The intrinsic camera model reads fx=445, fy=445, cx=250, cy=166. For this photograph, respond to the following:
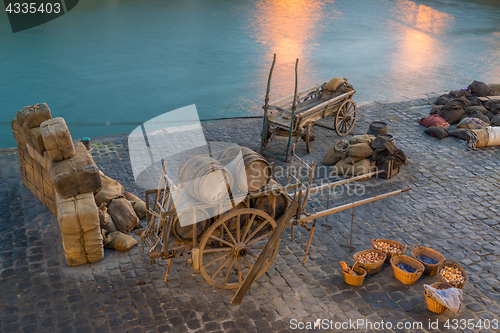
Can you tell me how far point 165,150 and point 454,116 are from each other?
7.29 metres

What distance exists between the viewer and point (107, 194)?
7.06 m

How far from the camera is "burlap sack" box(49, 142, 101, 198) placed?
6.03 m

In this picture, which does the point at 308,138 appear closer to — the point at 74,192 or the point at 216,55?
the point at 74,192

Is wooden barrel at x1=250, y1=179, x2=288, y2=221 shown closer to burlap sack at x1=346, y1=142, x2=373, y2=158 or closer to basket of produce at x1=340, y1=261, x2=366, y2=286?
basket of produce at x1=340, y1=261, x2=366, y2=286

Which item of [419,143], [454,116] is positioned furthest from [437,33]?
[419,143]

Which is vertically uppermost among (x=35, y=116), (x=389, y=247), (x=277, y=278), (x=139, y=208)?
(x=35, y=116)

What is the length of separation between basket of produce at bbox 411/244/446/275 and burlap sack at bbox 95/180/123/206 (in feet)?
15.1

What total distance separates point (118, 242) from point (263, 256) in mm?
2345

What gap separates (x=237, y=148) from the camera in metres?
5.76

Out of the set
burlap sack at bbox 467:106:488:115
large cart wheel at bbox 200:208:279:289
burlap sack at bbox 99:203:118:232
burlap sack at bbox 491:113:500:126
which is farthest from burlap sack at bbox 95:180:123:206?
burlap sack at bbox 491:113:500:126

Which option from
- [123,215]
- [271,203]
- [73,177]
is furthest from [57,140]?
[271,203]

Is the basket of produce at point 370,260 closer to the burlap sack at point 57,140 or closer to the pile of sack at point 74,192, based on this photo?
the pile of sack at point 74,192

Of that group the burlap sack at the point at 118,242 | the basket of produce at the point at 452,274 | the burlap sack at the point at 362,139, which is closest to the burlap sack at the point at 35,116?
the burlap sack at the point at 118,242

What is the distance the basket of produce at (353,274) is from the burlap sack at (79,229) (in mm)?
3348
